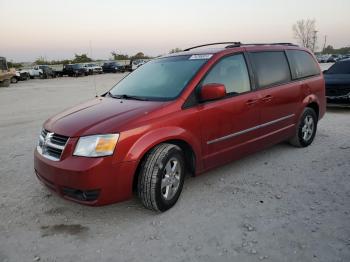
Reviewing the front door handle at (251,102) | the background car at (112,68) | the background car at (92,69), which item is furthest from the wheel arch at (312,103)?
the background car at (112,68)

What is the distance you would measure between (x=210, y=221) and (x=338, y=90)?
7.07 metres

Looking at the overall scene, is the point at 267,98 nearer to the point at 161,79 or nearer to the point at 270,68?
A: the point at 270,68

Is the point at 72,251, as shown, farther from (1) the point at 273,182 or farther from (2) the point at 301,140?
(2) the point at 301,140

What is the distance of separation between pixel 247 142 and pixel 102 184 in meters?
2.14

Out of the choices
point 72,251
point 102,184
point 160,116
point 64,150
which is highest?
point 160,116

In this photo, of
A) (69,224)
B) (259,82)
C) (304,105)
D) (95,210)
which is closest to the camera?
(69,224)

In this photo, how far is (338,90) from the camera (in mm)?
9008

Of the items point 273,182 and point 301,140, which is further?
point 301,140

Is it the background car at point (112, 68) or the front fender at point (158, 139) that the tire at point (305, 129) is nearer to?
the front fender at point (158, 139)

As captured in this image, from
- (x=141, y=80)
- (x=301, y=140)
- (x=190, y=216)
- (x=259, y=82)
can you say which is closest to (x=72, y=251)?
(x=190, y=216)

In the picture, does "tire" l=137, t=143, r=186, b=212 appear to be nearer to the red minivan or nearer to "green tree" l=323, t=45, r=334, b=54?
the red minivan

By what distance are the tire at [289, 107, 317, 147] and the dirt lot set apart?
2.09 feet

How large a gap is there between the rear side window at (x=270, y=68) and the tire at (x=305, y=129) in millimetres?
789

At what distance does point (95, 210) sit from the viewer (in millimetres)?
3803
